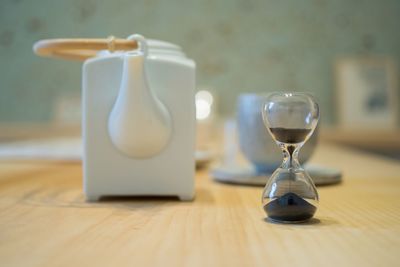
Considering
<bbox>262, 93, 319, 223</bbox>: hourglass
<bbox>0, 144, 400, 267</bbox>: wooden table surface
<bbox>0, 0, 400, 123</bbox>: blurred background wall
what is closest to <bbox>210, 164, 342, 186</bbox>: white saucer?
<bbox>0, 144, 400, 267</bbox>: wooden table surface

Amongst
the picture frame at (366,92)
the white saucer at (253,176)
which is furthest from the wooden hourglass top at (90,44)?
the picture frame at (366,92)

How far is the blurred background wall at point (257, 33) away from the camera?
3084 mm

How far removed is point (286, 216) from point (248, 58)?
8.33 feet

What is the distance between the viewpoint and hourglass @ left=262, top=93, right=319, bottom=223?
0.62 metres

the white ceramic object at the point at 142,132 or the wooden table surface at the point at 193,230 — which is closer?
the wooden table surface at the point at 193,230

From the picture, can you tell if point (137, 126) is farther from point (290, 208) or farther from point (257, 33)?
point (257, 33)

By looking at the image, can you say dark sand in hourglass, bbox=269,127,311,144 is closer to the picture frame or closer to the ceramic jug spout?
the ceramic jug spout

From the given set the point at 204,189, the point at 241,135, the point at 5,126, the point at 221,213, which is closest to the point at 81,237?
the point at 221,213

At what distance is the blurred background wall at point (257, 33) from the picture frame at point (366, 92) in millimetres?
60

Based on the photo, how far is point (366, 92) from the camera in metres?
3.05

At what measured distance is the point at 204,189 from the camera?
2.97 ft

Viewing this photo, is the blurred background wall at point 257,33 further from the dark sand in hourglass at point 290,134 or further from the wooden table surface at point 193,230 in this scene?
the dark sand in hourglass at point 290,134

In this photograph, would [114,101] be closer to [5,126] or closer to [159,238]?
[159,238]

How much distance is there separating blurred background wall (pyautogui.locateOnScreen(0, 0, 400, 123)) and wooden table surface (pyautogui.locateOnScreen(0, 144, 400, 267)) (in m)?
2.22
